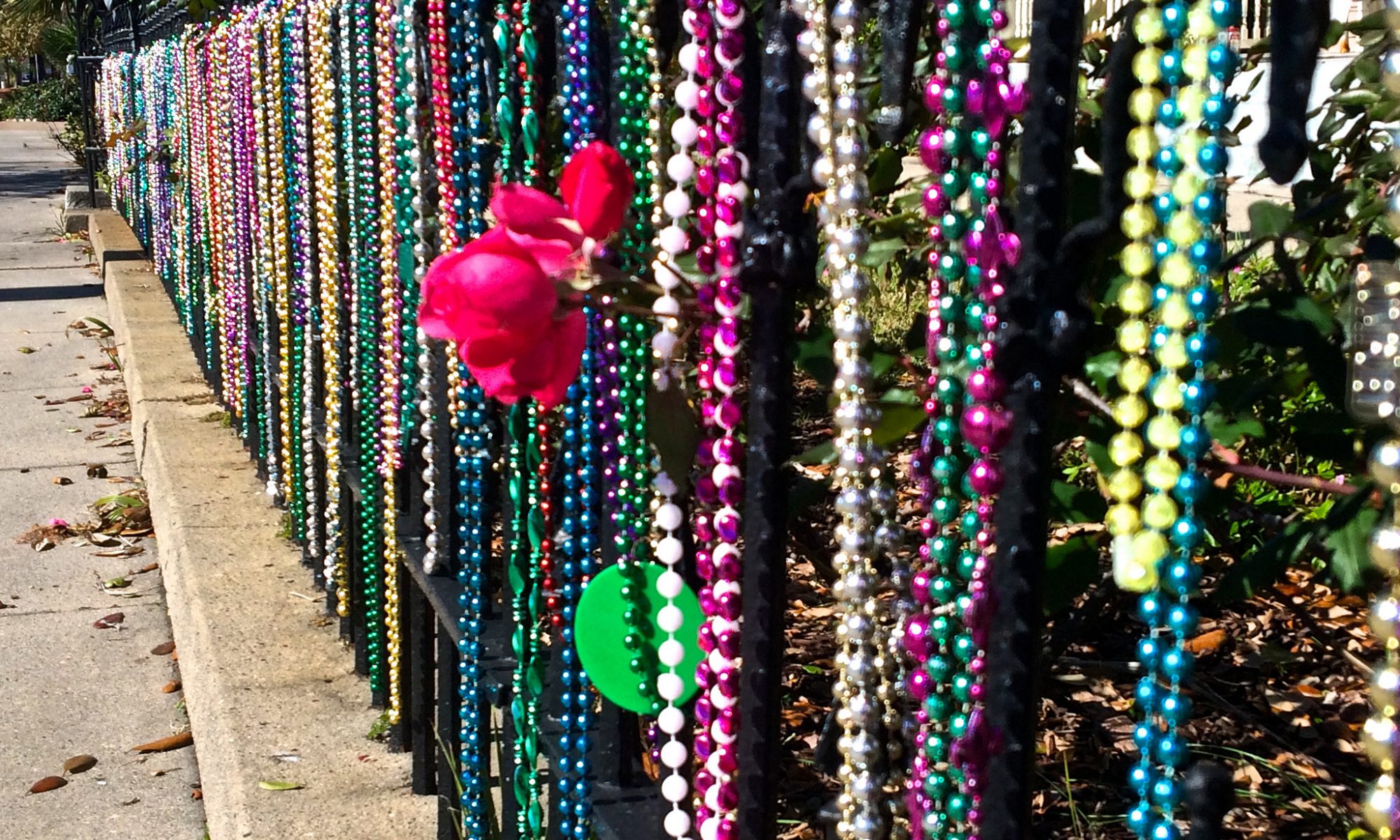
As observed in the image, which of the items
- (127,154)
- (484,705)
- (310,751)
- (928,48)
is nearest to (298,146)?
(310,751)

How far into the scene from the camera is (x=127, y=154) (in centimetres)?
980

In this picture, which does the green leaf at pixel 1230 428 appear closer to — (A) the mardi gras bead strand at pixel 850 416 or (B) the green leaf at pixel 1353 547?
(B) the green leaf at pixel 1353 547

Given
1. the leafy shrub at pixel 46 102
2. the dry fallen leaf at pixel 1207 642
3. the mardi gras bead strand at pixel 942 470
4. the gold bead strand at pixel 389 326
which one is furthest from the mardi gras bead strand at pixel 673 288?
the leafy shrub at pixel 46 102

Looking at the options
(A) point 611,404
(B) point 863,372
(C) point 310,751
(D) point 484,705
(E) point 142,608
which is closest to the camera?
(B) point 863,372

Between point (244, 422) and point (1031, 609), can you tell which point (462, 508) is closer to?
point (1031, 609)

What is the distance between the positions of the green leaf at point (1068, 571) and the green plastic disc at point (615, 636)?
1.14ft

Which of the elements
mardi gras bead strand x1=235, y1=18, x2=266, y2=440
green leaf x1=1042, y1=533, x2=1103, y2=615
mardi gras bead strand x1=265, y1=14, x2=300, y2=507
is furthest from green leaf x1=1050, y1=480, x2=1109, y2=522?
mardi gras bead strand x1=235, y1=18, x2=266, y2=440

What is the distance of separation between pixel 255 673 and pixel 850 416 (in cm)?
208

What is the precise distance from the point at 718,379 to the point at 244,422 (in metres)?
3.56

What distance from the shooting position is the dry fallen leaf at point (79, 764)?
10.5 ft

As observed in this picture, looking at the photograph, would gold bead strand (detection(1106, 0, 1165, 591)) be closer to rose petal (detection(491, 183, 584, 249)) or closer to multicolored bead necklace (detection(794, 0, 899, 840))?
multicolored bead necklace (detection(794, 0, 899, 840))

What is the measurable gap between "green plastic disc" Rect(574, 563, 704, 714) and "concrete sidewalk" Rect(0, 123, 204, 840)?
1.92 metres

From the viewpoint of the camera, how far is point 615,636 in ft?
4.55

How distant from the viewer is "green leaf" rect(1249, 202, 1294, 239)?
4.15ft
